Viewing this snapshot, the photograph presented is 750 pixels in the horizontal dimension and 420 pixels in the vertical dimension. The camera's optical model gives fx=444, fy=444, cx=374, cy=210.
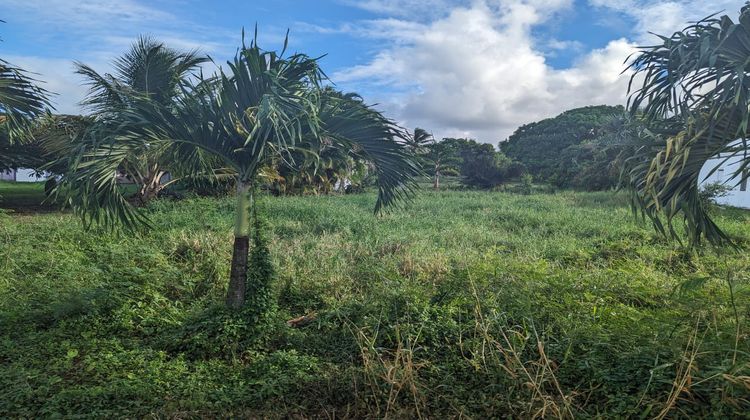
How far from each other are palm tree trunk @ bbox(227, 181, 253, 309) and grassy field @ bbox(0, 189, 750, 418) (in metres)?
0.23

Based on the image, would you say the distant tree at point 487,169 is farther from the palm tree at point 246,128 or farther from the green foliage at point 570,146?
the palm tree at point 246,128

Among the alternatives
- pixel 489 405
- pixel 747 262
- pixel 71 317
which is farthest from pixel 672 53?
pixel 71 317

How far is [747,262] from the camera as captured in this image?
21.7 ft

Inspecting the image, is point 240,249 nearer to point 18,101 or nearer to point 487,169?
point 18,101

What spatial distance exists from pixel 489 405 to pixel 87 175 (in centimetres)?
357

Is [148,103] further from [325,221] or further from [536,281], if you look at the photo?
[325,221]

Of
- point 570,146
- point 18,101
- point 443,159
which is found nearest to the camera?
point 18,101

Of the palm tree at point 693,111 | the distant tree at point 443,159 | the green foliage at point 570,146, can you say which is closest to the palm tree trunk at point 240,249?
the palm tree at point 693,111

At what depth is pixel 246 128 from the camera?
4.00 m

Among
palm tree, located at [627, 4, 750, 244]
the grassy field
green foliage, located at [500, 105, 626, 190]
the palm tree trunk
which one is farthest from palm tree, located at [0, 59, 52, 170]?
green foliage, located at [500, 105, 626, 190]

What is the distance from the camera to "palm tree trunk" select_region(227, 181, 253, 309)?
419 centimetres

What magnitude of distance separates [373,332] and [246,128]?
215 centimetres

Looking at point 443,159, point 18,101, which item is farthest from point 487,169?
point 18,101

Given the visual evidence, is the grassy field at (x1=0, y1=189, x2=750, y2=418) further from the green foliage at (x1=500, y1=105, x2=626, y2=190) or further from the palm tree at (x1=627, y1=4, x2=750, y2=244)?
the green foliage at (x1=500, y1=105, x2=626, y2=190)
